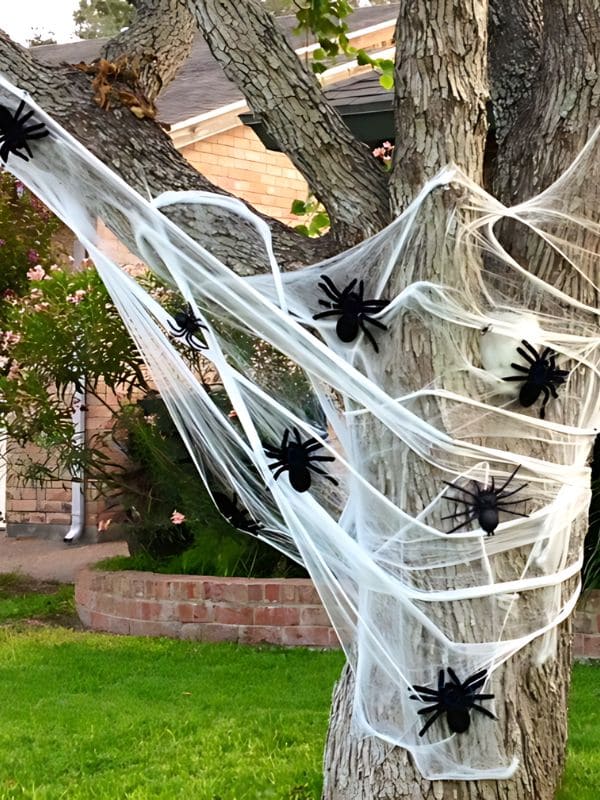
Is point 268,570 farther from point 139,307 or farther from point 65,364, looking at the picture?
point 139,307

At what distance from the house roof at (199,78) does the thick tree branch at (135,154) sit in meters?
5.46

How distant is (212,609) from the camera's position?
6.61 m

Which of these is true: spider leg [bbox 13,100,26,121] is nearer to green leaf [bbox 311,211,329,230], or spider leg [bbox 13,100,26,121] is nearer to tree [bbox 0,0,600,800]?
tree [bbox 0,0,600,800]

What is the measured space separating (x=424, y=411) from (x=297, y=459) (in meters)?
0.38

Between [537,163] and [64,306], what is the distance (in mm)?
5092

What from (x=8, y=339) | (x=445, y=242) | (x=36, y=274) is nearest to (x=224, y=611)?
(x=36, y=274)

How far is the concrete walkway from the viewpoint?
9703 mm

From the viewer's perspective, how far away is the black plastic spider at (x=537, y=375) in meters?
3.05

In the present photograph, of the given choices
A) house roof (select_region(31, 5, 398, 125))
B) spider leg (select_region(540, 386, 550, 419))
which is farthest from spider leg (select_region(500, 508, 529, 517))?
house roof (select_region(31, 5, 398, 125))

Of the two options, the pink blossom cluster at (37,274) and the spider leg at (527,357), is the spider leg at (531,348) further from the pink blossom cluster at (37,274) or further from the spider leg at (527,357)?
the pink blossom cluster at (37,274)

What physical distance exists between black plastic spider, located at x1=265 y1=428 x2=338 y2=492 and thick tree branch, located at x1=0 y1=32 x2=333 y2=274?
0.54 metres

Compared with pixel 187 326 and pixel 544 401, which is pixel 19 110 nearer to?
pixel 187 326

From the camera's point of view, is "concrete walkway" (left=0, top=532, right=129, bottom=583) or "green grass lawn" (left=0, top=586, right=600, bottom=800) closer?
"green grass lawn" (left=0, top=586, right=600, bottom=800)

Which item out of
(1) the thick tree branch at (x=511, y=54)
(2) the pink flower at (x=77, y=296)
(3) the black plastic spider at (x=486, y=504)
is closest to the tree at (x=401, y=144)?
(3) the black plastic spider at (x=486, y=504)
